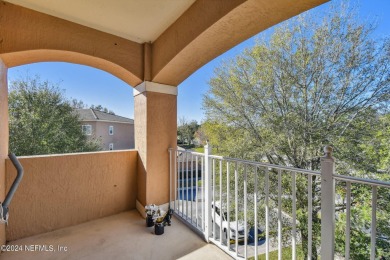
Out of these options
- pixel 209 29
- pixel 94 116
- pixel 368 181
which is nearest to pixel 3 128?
pixel 209 29

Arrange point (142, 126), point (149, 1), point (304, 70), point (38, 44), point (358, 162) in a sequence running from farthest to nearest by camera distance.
A: point (304, 70), point (358, 162), point (142, 126), point (38, 44), point (149, 1)

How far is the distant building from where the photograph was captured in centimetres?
1092

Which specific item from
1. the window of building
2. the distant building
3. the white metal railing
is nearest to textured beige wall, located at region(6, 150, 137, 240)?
the white metal railing

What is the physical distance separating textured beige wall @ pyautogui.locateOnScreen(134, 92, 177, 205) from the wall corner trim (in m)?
0.05

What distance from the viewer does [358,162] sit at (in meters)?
4.87

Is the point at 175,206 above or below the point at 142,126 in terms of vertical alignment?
below

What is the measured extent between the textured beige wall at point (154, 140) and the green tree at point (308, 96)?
4086 millimetres

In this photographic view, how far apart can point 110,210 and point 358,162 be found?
596 centimetres

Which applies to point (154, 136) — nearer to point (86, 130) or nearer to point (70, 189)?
point (70, 189)

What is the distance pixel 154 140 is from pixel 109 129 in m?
10.7

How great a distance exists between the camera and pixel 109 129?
1210cm

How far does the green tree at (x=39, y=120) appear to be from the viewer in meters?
7.37

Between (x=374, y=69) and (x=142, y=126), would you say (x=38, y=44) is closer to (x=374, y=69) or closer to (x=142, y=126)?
(x=142, y=126)

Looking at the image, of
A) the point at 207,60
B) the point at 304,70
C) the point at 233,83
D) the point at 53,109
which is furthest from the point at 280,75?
the point at 53,109
